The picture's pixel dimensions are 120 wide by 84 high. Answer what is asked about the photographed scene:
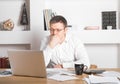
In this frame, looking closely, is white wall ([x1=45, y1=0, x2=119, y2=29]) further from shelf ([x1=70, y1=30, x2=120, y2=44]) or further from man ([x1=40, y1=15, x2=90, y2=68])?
man ([x1=40, y1=15, x2=90, y2=68])

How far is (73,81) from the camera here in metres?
1.66

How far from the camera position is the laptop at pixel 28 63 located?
1.74 meters

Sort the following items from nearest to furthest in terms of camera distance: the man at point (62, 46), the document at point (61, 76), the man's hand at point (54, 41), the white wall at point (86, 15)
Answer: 1. the document at point (61, 76)
2. the man's hand at point (54, 41)
3. the man at point (62, 46)
4. the white wall at point (86, 15)

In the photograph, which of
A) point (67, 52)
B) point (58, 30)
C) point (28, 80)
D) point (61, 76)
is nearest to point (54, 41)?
point (58, 30)

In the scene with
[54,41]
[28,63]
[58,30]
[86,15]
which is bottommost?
[28,63]

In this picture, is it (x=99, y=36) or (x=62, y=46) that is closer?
(x=62, y=46)

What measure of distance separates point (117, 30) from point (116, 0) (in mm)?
523

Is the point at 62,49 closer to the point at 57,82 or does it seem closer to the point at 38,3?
the point at 38,3

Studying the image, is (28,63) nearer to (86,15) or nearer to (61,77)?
(61,77)

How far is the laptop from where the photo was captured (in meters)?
1.74

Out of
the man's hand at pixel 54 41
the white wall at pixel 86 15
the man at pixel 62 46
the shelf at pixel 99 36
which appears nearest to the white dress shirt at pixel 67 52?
the man at pixel 62 46

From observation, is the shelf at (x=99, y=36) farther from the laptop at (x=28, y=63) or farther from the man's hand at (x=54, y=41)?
the laptop at (x=28, y=63)

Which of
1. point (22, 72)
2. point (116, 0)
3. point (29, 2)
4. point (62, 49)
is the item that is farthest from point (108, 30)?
point (22, 72)

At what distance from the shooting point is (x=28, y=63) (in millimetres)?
1796
